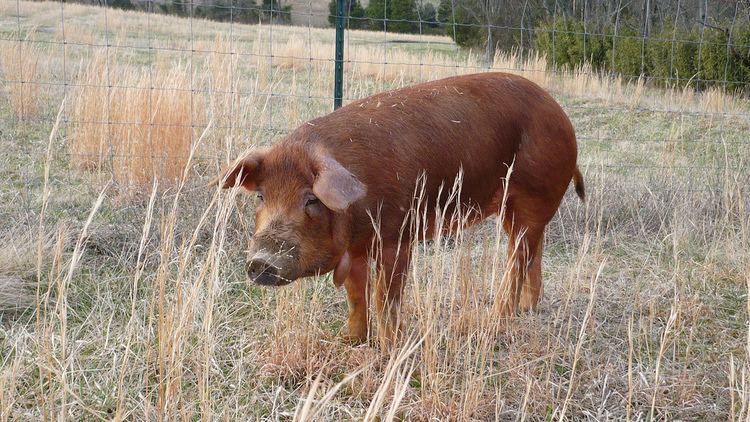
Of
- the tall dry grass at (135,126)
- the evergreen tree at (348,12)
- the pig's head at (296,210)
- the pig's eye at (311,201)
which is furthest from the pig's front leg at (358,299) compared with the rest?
the evergreen tree at (348,12)

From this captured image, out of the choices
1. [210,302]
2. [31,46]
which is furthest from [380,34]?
[210,302]

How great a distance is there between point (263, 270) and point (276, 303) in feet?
3.24

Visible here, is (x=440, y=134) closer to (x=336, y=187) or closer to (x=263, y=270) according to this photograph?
(x=336, y=187)

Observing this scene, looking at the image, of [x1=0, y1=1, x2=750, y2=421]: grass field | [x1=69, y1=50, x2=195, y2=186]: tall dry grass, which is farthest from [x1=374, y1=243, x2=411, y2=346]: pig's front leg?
[x1=69, y1=50, x2=195, y2=186]: tall dry grass

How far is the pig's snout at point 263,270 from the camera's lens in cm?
282

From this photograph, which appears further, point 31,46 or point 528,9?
point 528,9

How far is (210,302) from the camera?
230 cm

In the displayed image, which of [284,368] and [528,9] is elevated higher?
[528,9]

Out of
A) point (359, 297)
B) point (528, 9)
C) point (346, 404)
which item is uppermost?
point (528, 9)

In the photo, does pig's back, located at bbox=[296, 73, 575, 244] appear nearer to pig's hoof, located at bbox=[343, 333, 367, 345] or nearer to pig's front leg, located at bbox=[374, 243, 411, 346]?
pig's front leg, located at bbox=[374, 243, 411, 346]

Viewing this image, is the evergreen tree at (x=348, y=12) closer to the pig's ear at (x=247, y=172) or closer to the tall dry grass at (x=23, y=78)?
the pig's ear at (x=247, y=172)

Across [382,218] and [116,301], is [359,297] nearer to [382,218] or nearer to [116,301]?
[382,218]

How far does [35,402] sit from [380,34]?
2745 cm

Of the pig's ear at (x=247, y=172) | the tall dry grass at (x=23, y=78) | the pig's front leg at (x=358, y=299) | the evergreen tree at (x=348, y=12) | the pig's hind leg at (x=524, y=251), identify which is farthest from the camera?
the tall dry grass at (x=23, y=78)
